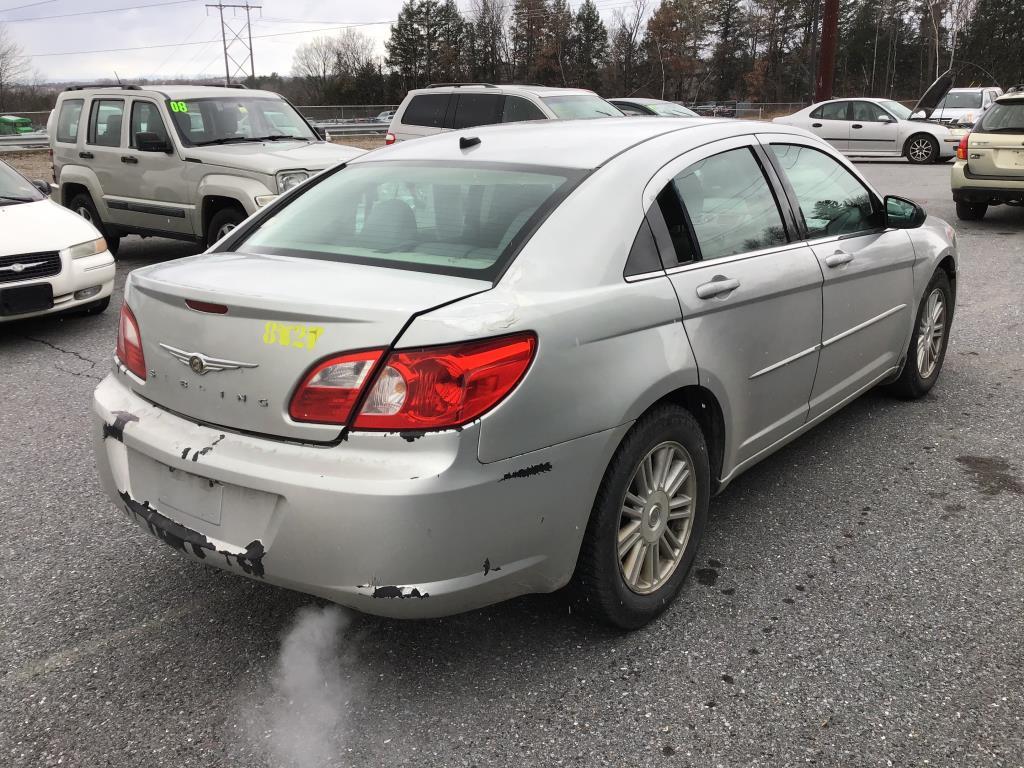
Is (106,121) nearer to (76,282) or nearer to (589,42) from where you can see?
(76,282)

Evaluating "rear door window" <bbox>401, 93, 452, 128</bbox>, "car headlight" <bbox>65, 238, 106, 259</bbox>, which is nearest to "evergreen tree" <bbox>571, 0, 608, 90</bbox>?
"rear door window" <bbox>401, 93, 452, 128</bbox>

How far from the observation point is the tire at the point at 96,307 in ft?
23.4

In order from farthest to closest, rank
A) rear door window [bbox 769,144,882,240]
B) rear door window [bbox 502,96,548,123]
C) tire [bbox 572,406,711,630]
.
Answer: rear door window [bbox 502,96,548,123] < rear door window [bbox 769,144,882,240] < tire [bbox 572,406,711,630]

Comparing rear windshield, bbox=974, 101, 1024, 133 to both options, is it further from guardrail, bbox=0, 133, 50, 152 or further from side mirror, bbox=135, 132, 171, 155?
guardrail, bbox=0, 133, 50, 152

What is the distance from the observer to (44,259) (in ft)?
21.0

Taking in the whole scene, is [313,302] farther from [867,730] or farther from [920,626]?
[920,626]

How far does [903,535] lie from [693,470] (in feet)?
3.55

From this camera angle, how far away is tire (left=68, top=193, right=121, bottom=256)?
1013 centimetres

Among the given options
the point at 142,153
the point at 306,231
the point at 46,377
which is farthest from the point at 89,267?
the point at 306,231

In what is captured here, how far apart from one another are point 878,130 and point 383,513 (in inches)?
839

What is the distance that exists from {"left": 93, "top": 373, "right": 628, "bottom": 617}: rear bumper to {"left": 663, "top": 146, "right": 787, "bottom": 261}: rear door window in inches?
36.7

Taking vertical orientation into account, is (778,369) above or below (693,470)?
above

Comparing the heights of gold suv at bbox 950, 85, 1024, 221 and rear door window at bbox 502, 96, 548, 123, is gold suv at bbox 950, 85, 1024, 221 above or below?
below

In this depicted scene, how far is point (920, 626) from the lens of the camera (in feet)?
9.00
